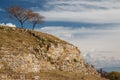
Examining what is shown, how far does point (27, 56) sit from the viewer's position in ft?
330

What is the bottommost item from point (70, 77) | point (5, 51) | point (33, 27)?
point (70, 77)

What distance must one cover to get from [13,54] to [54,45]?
2354 cm

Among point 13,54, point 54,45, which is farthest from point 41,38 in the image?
point 13,54

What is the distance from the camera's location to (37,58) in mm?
107375

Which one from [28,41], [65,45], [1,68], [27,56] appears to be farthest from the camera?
[65,45]

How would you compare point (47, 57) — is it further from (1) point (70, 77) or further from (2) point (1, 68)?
(2) point (1, 68)

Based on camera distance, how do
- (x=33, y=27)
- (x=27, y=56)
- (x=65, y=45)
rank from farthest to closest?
(x=33, y=27)
(x=65, y=45)
(x=27, y=56)

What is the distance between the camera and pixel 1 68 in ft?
300

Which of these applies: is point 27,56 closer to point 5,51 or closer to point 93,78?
point 5,51

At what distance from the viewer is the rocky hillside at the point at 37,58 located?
310 feet

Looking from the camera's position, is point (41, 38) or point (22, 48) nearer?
point (22, 48)

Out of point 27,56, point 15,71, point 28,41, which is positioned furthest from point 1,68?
point 28,41

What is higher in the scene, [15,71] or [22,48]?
[22,48]

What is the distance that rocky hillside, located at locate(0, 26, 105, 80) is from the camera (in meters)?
94.4
